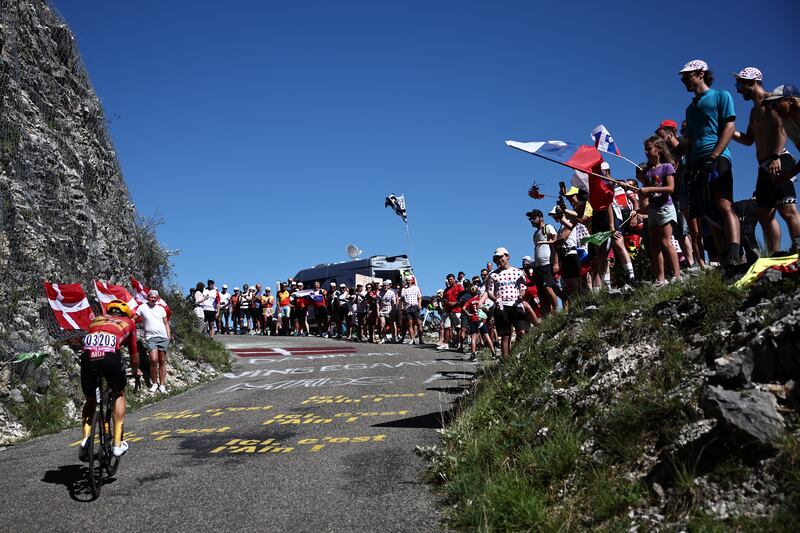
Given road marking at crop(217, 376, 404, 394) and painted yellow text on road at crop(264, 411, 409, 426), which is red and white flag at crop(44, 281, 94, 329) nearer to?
road marking at crop(217, 376, 404, 394)

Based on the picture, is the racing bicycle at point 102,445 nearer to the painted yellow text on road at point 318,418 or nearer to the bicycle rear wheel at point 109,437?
the bicycle rear wheel at point 109,437

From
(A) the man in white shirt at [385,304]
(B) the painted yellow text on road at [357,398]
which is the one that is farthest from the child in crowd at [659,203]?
(A) the man in white shirt at [385,304]

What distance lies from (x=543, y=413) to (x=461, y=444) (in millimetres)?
981

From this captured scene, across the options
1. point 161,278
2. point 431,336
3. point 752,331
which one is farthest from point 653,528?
point 431,336

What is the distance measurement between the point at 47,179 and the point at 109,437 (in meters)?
11.0

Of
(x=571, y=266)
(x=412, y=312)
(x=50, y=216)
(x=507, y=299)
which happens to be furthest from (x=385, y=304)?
(x=571, y=266)

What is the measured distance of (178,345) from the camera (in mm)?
18391

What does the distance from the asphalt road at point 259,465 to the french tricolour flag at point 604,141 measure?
4.61m

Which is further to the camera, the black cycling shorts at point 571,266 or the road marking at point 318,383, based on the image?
the road marking at point 318,383

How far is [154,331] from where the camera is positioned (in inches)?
570

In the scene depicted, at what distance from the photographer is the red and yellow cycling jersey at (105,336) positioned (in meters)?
7.56

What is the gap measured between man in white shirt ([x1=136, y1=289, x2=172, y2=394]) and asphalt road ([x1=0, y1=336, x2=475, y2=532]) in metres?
0.76

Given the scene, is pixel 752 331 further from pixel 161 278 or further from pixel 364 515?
pixel 161 278

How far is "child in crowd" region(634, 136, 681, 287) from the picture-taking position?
27.5ft
